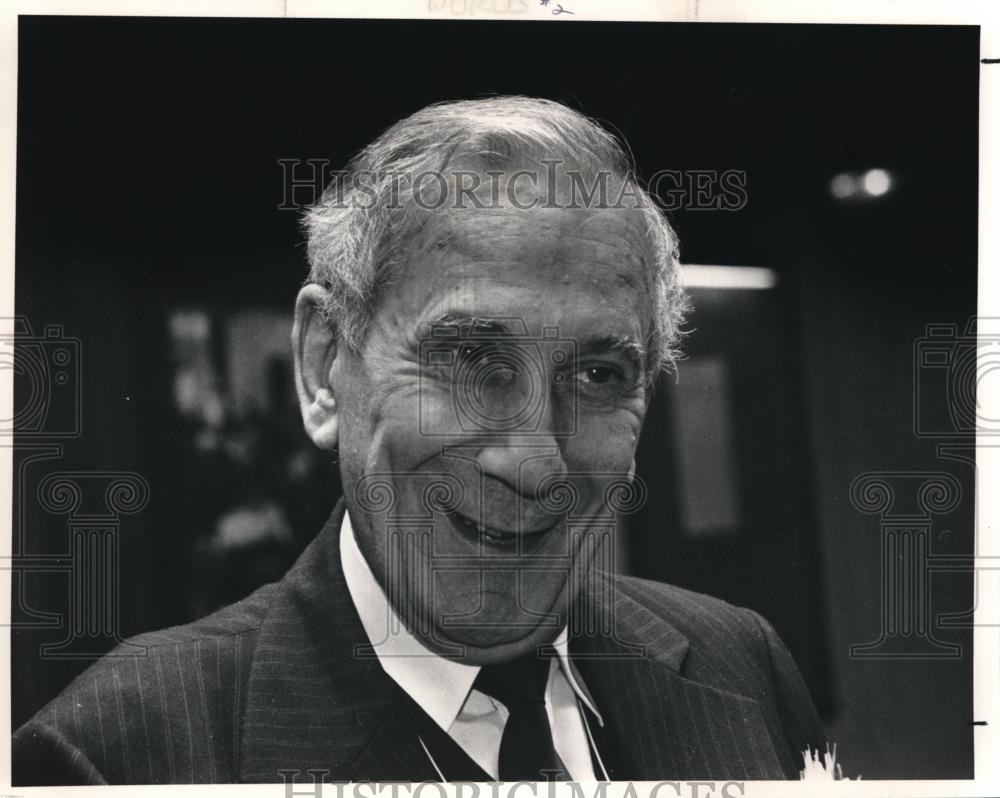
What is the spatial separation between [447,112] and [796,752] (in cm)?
226

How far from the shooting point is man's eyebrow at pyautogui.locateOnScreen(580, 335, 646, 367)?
316cm

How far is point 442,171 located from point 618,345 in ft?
2.40

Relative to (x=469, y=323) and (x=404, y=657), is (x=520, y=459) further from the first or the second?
(x=404, y=657)

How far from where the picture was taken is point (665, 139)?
3.33 metres

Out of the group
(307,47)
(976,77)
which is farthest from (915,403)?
(307,47)

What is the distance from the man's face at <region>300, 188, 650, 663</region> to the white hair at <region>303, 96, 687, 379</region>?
9cm

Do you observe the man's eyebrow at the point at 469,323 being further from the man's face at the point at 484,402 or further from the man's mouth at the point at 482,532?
the man's mouth at the point at 482,532

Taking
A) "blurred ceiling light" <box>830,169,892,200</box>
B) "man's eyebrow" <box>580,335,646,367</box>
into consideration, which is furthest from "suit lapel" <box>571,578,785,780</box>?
"blurred ceiling light" <box>830,169,892,200</box>

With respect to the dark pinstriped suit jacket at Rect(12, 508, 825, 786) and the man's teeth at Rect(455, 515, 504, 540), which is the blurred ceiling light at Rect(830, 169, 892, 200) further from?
the man's teeth at Rect(455, 515, 504, 540)

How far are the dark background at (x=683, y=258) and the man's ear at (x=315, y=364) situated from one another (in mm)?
55

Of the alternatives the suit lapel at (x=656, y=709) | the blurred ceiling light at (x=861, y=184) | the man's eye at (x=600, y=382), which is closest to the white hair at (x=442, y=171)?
the man's eye at (x=600, y=382)

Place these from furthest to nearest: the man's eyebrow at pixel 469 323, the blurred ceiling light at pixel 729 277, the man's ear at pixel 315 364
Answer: the blurred ceiling light at pixel 729 277, the man's ear at pixel 315 364, the man's eyebrow at pixel 469 323

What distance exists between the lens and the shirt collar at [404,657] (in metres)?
3.15

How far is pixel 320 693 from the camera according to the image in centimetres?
316
